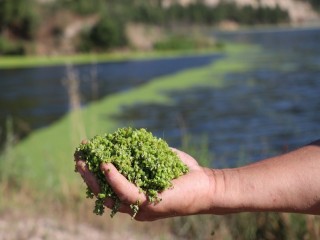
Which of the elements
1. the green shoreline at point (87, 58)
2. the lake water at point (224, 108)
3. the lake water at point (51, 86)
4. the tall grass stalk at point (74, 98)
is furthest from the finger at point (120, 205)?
the green shoreline at point (87, 58)

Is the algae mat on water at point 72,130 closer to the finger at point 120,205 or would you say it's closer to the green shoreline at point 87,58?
the finger at point 120,205

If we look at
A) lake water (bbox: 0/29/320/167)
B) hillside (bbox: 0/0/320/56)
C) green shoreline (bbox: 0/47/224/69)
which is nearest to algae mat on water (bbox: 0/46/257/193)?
lake water (bbox: 0/29/320/167)

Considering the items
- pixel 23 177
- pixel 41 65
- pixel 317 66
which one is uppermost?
pixel 41 65

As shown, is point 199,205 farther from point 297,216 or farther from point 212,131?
point 212,131

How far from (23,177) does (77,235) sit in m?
1.35

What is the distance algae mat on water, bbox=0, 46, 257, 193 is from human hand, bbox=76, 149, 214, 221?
118 cm

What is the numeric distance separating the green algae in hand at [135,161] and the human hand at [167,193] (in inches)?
0.4

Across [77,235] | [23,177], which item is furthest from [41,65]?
[77,235]

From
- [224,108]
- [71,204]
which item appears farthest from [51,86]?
[71,204]

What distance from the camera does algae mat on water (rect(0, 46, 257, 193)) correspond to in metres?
4.42

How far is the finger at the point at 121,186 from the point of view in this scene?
47.4 inches

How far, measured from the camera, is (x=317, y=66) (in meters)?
13.3

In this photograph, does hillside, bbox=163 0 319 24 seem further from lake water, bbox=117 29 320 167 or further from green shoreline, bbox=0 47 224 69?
lake water, bbox=117 29 320 167

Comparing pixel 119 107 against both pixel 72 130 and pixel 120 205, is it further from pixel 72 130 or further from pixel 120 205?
pixel 120 205
